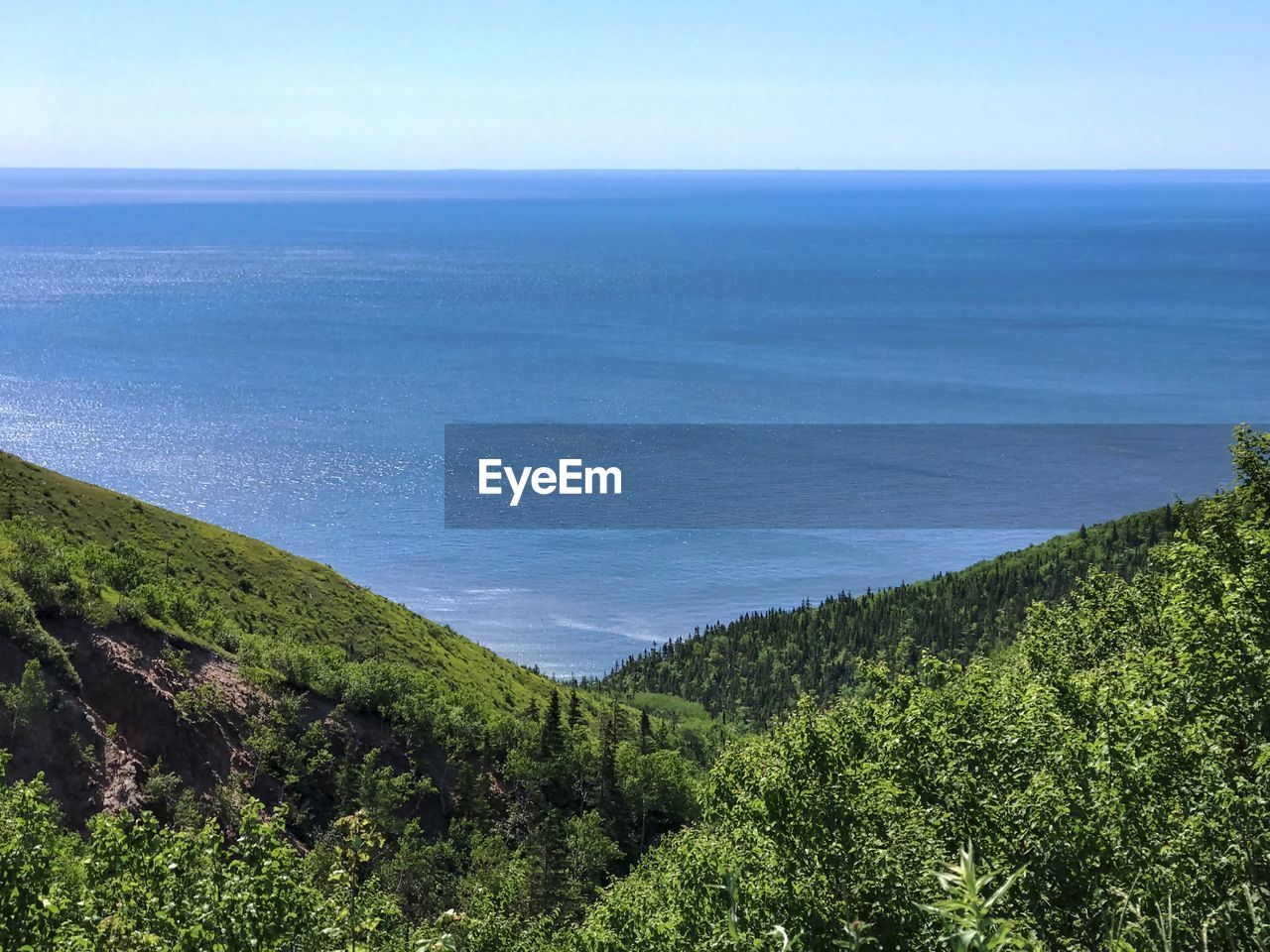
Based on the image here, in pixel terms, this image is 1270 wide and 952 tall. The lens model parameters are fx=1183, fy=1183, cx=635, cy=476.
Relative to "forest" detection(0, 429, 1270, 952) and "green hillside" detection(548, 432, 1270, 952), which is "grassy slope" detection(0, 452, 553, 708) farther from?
"green hillside" detection(548, 432, 1270, 952)

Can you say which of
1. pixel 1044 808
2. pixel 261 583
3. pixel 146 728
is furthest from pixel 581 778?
pixel 1044 808

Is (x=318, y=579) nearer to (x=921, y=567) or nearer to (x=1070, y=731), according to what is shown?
(x=921, y=567)

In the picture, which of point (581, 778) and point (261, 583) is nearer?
point (581, 778)

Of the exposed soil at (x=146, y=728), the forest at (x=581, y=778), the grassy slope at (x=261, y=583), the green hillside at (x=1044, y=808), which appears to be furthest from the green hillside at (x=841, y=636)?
the green hillside at (x=1044, y=808)

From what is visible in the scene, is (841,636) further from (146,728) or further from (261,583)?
(146,728)

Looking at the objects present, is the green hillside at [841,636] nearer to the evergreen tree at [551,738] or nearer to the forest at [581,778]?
the forest at [581,778]

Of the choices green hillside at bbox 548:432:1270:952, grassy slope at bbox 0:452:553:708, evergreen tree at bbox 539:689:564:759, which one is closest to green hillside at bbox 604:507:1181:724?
grassy slope at bbox 0:452:553:708
